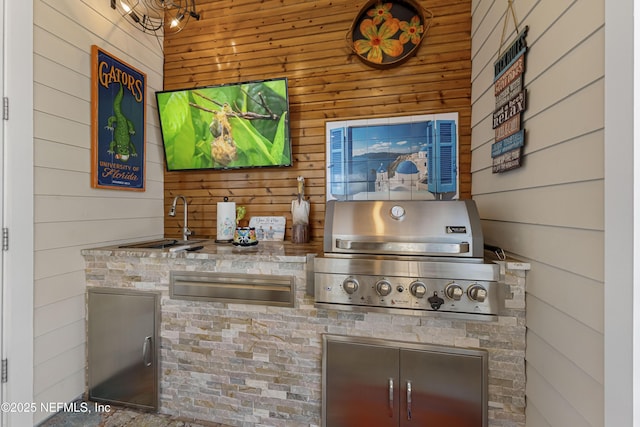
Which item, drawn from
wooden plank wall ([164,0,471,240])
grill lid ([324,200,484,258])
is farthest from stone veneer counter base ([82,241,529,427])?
wooden plank wall ([164,0,471,240])

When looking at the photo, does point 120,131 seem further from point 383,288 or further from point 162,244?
point 383,288

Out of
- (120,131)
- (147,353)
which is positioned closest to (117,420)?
(147,353)

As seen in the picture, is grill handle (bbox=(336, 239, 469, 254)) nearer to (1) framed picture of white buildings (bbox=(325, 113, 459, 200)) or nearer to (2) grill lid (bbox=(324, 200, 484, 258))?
(2) grill lid (bbox=(324, 200, 484, 258))

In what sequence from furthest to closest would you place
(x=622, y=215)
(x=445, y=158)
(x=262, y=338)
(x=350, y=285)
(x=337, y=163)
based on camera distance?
(x=337, y=163) < (x=445, y=158) < (x=262, y=338) < (x=350, y=285) < (x=622, y=215)

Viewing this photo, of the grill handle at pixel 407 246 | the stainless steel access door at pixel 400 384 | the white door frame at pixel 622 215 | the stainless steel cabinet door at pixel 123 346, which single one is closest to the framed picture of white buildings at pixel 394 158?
the grill handle at pixel 407 246

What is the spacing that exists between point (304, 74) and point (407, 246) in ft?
5.38

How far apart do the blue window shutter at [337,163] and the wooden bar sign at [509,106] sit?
1.00 m

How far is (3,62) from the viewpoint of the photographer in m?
1.47

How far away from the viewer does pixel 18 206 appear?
1.50 meters

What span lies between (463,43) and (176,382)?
2.98 m

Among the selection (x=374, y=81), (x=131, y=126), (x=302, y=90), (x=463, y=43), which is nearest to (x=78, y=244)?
(x=131, y=126)

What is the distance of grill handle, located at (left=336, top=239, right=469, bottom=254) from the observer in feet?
4.47

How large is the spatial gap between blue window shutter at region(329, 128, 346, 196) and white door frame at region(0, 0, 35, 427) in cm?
183

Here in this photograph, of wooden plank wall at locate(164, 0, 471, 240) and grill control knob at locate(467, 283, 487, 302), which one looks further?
wooden plank wall at locate(164, 0, 471, 240)
